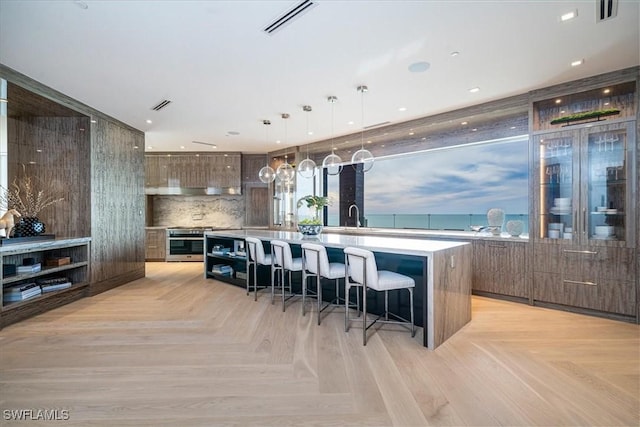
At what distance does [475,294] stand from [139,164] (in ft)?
20.8

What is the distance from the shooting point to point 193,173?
7930mm

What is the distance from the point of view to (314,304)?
4270mm

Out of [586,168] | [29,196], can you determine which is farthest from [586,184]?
[29,196]

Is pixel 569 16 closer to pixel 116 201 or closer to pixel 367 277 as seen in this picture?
pixel 367 277

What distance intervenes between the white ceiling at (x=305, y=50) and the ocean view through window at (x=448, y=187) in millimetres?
1540

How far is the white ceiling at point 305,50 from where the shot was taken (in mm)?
2404

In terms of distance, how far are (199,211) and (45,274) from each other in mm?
4468

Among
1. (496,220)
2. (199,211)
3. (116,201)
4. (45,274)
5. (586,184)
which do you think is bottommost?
(45,274)

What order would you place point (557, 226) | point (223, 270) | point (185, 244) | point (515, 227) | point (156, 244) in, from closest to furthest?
point (557, 226) → point (515, 227) → point (223, 270) → point (185, 244) → point (156, 244)

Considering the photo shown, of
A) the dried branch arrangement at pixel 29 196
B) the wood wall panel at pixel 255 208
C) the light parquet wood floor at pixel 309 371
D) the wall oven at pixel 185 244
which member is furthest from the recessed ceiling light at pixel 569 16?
the wall oven at pixel 185 244

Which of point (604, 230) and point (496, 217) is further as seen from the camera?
point (496, 217)

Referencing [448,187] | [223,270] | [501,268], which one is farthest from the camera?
[448,187]

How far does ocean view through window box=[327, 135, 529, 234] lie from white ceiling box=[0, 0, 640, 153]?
154 centimetres

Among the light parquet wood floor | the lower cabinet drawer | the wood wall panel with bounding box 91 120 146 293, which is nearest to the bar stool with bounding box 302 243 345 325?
the light parquet wood floor
